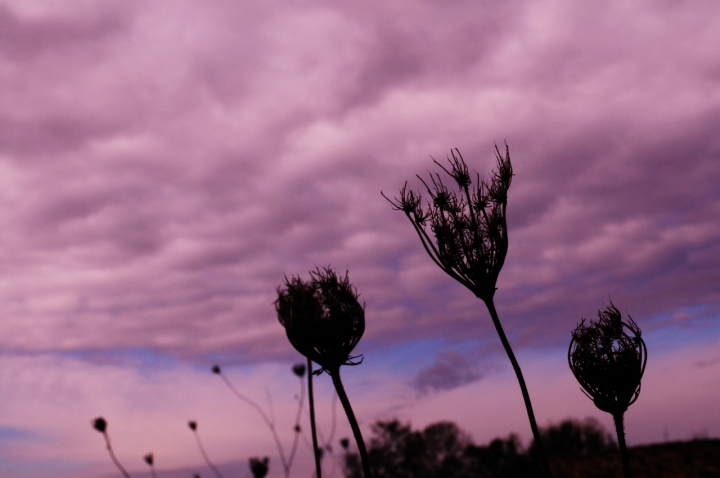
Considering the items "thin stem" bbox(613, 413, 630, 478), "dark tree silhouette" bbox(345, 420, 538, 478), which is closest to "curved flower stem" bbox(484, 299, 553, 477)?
"thin stem" bbox(613, 413, 630, 478)

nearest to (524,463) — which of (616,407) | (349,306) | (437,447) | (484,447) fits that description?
(484,447)

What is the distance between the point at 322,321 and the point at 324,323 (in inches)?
1.6

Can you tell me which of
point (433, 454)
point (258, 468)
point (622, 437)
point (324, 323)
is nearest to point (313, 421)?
point (258, 468)

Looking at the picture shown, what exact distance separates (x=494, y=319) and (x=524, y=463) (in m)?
51.9

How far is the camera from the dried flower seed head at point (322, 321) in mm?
9641

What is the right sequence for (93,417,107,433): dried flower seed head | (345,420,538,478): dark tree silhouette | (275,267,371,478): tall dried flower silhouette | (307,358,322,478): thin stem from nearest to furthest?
1. (275,267,371,478): tall dried flower silhouette
2. (307,358,322,478): thin stem
3. (93,417,107,433): dried flower seed head
4. (345,420,538,478): dark tree silhouette

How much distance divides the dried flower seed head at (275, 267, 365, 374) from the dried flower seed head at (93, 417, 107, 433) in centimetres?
694

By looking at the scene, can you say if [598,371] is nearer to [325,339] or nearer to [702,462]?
[325,339]

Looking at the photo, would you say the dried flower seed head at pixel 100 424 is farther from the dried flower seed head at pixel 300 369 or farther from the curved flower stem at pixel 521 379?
the curved flower stem at pixel 521 379

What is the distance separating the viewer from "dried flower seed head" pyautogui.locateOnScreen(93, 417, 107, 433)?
14.4 meters

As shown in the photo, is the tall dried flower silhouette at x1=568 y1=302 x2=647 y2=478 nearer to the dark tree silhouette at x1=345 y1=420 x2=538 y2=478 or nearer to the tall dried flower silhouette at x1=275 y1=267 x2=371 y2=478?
the tall dried flower silhouette at x1=275 y1=267 x2=371 y2=478

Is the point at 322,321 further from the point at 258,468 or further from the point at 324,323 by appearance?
the point at 258,468

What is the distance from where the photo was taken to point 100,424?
47.5 ft

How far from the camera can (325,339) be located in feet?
31.6
